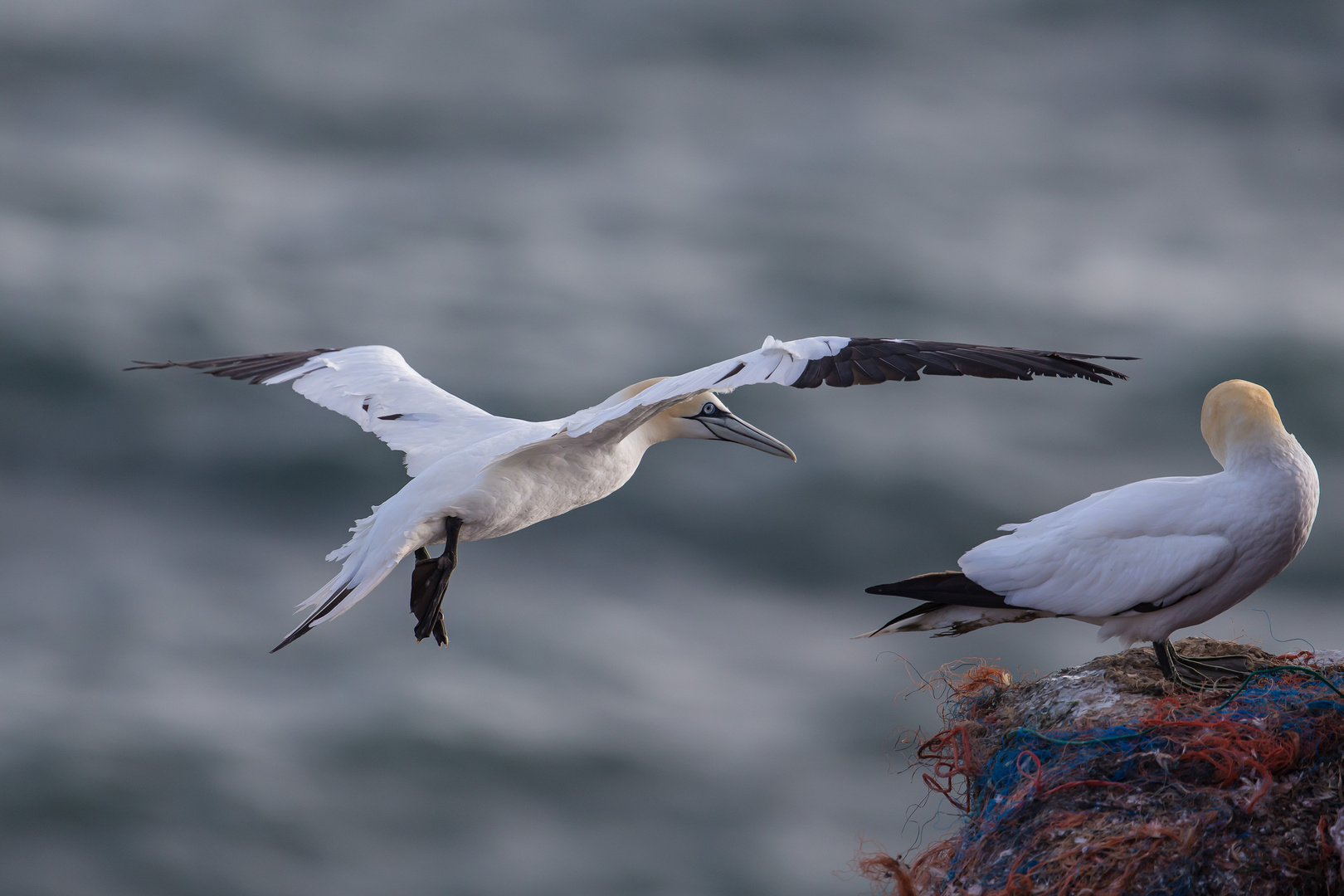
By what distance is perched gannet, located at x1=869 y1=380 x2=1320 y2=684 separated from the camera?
162 inches

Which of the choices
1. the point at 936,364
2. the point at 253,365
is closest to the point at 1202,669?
the point at 936,364

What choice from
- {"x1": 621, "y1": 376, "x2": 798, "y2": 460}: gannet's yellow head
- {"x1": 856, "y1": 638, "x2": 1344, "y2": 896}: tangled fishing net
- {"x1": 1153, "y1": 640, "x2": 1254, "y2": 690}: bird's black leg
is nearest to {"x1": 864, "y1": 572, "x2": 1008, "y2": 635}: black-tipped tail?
{"x1": 856, "y1": 638, "x2": 1344, "y2": 896}: tangled fishing net

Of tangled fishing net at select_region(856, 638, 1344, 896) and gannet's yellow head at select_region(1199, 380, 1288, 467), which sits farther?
gannet's yellow head at select_region(1199, 380, 1288, 467)

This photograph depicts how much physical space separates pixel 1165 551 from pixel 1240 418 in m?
0.57

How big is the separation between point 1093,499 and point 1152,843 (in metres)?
1.52

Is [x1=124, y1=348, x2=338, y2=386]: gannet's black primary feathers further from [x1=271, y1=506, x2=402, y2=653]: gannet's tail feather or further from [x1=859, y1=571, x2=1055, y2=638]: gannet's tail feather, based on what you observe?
[x1=859, y1=571, x2=1055, y2=638]: gannet's tail feather

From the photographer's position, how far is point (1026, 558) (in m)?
4.38

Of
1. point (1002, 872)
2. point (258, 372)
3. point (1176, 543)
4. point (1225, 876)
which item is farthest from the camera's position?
point (258, 372)

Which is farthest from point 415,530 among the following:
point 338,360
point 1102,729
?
point 1102,729

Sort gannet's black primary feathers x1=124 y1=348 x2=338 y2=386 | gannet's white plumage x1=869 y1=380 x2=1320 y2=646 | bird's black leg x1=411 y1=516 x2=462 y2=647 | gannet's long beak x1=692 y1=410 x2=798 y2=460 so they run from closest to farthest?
gannet's white plumage x1=869 y1=380 x2=1320 y2=646, bird's black leg x1=411 y1=516 x2=462 y2=647, gannet's long beak x1=692 y1=410 x2=798 y2=460, gannet's black primary feathers x1=124 y1=348 x2=338 y2=386

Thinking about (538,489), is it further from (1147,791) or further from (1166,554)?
(1147,791)

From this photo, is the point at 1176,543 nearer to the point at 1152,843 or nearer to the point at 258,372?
the point at 1152,843

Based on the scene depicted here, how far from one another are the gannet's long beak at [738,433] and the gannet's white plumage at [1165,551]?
1091 millimetres

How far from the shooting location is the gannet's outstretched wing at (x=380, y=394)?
18.6ft
